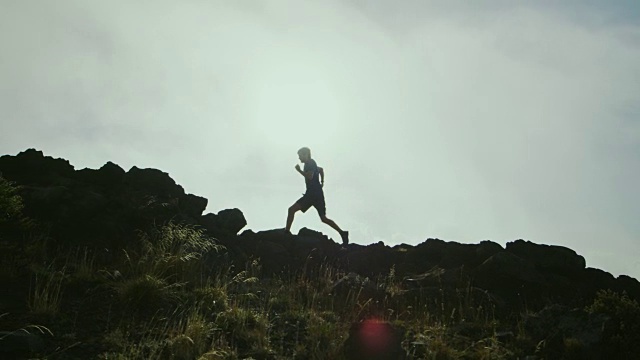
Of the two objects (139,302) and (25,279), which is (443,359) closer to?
(139,302)

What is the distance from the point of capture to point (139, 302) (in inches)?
324

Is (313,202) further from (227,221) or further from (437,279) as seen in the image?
(437,279)

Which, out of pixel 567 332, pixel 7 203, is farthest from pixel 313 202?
pixel 567 332

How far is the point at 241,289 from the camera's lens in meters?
9.69

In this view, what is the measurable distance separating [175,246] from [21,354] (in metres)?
4.28

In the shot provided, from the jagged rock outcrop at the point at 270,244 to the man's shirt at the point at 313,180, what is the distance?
3.37 ft

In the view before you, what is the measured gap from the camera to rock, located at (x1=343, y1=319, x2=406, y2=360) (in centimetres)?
705

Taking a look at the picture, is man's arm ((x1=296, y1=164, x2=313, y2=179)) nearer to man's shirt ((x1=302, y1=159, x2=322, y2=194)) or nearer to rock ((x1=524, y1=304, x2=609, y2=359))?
man's shirt ((x1=302, y1=159, x2=322, y2=194))

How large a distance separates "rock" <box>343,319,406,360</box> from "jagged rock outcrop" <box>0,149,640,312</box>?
11.2 feet

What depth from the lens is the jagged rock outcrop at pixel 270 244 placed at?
36.3ft

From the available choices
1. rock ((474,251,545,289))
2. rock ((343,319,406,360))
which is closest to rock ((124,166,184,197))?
rock ((474,251,545,289))

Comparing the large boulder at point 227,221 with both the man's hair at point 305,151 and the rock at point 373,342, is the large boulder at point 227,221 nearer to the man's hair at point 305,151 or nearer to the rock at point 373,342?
the man's hair at point 305,151

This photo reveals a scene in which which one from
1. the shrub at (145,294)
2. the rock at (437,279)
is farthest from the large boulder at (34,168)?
the rock at (437,279)

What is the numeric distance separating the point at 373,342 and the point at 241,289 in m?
3.16
